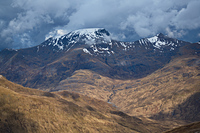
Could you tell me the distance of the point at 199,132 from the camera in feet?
340

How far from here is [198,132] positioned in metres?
104

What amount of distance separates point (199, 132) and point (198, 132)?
0.65 m
